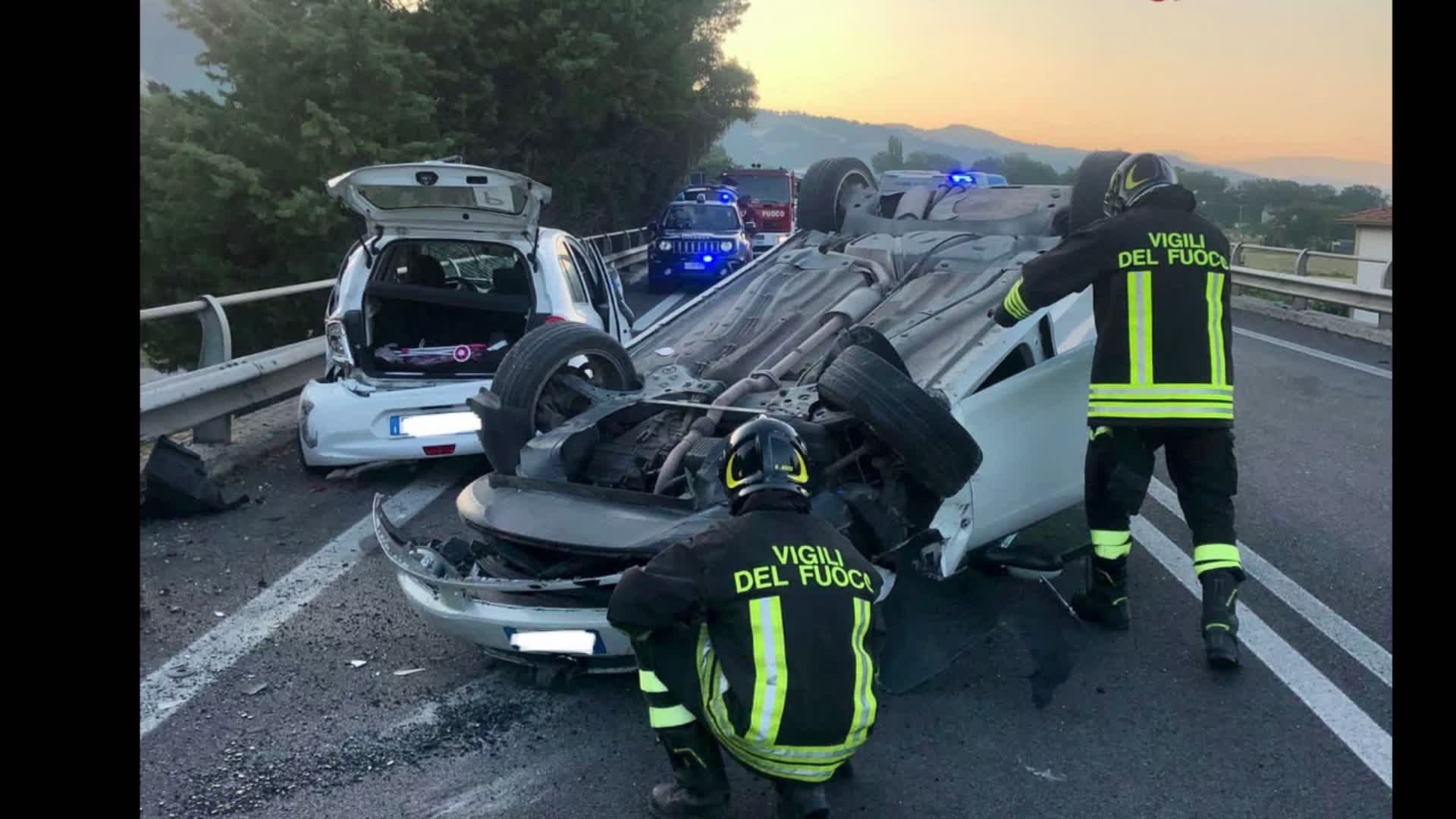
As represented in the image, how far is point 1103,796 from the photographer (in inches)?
133

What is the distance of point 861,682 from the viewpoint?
299 centimetres

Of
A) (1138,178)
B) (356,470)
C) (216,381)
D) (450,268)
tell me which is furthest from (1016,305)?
(450,268)

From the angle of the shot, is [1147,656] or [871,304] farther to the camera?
[871,304]

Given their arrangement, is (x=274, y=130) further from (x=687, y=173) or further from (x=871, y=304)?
(x=687, y=173)

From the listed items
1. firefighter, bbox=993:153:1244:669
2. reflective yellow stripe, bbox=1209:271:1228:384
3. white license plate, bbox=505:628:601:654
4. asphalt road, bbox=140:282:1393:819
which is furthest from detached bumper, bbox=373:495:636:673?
reflective yellow stripe, bbox=1209:271:1228:384

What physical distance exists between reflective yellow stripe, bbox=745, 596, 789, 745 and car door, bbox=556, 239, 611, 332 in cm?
445

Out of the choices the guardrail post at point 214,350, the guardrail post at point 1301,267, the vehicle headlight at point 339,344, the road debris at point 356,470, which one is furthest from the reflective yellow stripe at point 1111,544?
the guardrail post at point 1301,267

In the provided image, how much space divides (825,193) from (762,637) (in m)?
5.44

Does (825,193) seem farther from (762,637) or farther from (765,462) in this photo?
(762,637)

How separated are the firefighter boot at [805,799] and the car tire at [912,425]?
1450mm

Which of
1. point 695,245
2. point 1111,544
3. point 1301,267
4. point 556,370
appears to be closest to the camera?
point 1111,544
